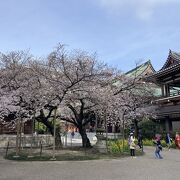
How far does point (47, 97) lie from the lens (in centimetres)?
2062

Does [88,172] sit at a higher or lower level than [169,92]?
lower

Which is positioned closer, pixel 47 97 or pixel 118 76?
pixel 47 97

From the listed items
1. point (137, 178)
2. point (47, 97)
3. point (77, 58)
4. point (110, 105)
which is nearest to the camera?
point (137, 178)

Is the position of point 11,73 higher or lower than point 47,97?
higher

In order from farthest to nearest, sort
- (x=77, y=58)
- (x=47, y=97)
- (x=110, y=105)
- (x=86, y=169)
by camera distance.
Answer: (x=110, y=105), (x=47, y=97), (x=77, y=58), (x=86, y=169)

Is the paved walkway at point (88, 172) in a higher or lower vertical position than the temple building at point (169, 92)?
lower

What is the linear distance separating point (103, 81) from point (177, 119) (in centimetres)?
1695

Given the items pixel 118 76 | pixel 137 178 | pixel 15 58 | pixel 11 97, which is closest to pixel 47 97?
pixel 11 97

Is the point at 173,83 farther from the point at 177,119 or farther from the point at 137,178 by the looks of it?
the point at 137,178

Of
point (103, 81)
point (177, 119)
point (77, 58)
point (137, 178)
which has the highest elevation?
point (77, 58)

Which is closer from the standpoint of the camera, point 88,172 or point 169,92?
point 88,172

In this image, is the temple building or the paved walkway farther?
→ the temple building

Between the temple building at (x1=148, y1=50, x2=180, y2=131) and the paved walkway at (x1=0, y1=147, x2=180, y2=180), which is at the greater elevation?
the temple building at (x1=148, y1=50, x2=180, y2=131)

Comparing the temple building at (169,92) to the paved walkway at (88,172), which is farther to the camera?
the temple building at (169,92)
